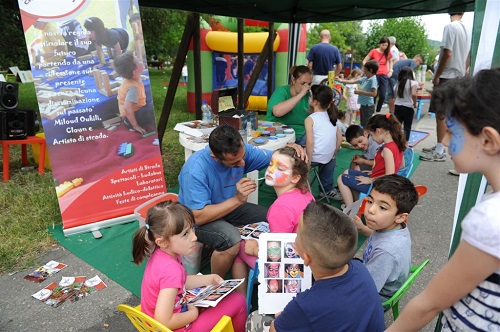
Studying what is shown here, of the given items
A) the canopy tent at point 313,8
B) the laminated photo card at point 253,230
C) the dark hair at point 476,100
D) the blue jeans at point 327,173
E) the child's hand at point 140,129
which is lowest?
the blue jeans at point 327,173

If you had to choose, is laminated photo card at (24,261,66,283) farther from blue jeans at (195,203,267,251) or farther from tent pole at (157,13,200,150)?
tent pole at (157,13,200,150)

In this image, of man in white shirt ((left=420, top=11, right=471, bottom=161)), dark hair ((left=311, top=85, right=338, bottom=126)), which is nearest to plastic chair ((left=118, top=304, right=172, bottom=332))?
dark hair ((left=311, top=85, right=338, bottom=126))

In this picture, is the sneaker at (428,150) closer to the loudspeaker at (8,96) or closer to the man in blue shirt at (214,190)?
the man in blue shirt at (214,190)

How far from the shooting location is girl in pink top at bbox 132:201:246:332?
1.61 metres

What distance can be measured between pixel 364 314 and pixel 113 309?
1890mm

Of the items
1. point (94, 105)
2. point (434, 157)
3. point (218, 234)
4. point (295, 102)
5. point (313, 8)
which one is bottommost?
point (434, 157)

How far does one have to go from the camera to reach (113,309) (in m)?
2.54

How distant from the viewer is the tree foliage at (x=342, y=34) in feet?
70.9

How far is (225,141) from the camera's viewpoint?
237 cm

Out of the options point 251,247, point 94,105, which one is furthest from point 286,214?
point 94,105

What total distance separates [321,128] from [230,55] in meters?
5.81

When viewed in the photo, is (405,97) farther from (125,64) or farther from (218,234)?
(218,234)

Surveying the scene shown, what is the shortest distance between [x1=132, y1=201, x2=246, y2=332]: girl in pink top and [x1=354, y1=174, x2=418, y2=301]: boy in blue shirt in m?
0.77

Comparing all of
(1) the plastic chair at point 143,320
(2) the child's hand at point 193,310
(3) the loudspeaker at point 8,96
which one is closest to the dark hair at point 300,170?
(2) the child's hand at point 193,310
